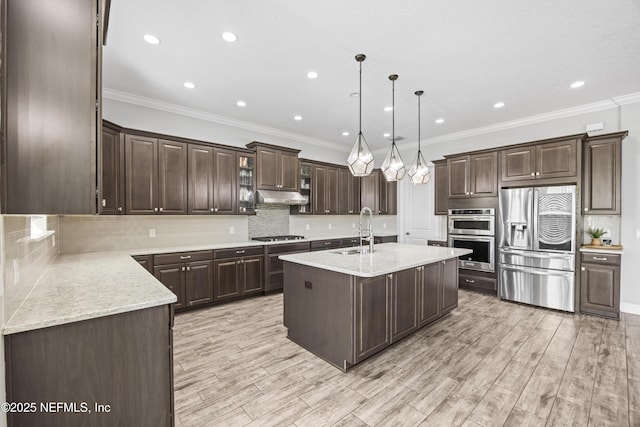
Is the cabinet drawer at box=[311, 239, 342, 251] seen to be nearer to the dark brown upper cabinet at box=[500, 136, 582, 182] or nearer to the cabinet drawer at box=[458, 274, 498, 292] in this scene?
the cabinet drawer at box=[458, 274, 498, 292]

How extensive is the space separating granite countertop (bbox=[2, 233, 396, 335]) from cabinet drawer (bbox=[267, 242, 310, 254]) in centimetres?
240

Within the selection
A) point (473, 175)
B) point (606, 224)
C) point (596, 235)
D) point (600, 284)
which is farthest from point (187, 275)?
point (606, 224)

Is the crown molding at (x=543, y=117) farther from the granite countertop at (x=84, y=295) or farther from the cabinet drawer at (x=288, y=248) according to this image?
the granite countertop at (x=84, y=295)

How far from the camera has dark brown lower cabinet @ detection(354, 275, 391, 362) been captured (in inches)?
93.7

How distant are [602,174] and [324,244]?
4.37 meters

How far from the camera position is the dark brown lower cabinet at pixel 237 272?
4.11 metres

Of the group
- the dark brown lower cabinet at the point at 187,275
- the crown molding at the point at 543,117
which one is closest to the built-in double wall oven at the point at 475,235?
the crown molding at the point at 543,117

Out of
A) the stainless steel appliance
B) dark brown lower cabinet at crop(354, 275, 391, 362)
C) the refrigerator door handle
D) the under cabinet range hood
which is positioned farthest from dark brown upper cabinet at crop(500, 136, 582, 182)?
the under cabinet range hood

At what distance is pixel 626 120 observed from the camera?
393cm

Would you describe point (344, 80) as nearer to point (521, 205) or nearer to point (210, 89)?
point (210, 89)

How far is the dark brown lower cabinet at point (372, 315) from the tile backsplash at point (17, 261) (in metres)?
2.06

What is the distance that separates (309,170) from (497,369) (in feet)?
14.3

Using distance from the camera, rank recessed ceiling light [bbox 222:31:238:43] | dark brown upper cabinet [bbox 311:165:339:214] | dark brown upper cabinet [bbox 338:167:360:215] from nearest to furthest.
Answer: recessed ceiling light [bbox 222:31:238:43] → dark brown upper cabinet [bbox 311:165:339:214] → dark brown upper cabinet [bbox 338:167:360:215]

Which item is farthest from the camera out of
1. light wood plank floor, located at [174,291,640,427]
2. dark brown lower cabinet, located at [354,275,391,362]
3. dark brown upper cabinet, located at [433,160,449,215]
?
dark brown upper cabinet, located at [433,160,449,215]
